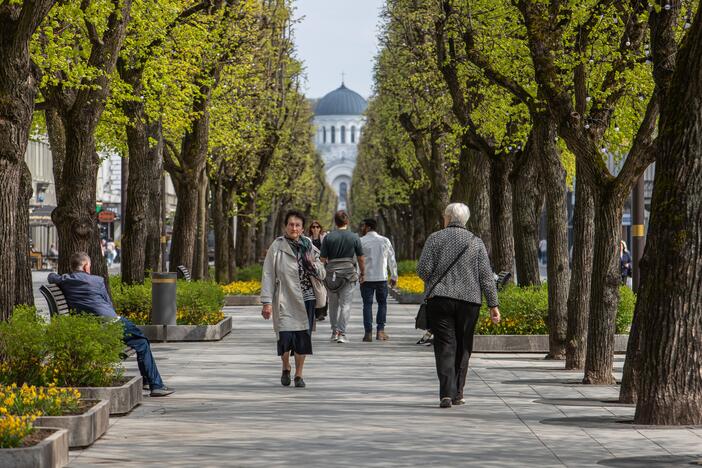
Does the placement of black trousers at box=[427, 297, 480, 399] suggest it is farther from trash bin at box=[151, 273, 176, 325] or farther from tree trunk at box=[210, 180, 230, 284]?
tree trunk at box=[210, 180, 230, 284]

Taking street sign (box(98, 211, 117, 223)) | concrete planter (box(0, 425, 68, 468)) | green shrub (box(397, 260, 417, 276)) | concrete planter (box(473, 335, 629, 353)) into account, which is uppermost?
street sign (box(98, 211, 117, 223))

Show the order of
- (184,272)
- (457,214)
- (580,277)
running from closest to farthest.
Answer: (457,214), (580,277), (184,272)

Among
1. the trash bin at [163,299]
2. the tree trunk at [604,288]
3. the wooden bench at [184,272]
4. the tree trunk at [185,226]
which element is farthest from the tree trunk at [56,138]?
the tree trunk at [604,288]

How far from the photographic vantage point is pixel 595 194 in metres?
14.4

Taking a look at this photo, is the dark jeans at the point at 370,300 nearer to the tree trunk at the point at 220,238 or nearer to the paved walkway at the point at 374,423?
the paved walkway at the point at 374,423

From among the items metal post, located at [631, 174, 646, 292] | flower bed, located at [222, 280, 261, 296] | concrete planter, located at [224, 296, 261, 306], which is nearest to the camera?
metal post, located at [631, 174, 646, 292]

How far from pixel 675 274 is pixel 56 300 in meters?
Answer: 5.50

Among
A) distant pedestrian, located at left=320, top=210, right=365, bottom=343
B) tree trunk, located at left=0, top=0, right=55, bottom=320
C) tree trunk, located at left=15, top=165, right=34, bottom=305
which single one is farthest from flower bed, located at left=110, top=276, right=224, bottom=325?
tree trunk, located at left=0, top=0, right=55, bottom=320

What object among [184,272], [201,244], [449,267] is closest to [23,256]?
[449,267]

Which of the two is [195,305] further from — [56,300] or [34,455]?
[34,455]

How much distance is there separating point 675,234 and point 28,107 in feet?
17.7

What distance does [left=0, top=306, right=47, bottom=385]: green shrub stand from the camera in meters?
11.4

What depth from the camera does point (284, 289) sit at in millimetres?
14453

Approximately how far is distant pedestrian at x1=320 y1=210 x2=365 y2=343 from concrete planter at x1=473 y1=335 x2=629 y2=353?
2.14 metres
